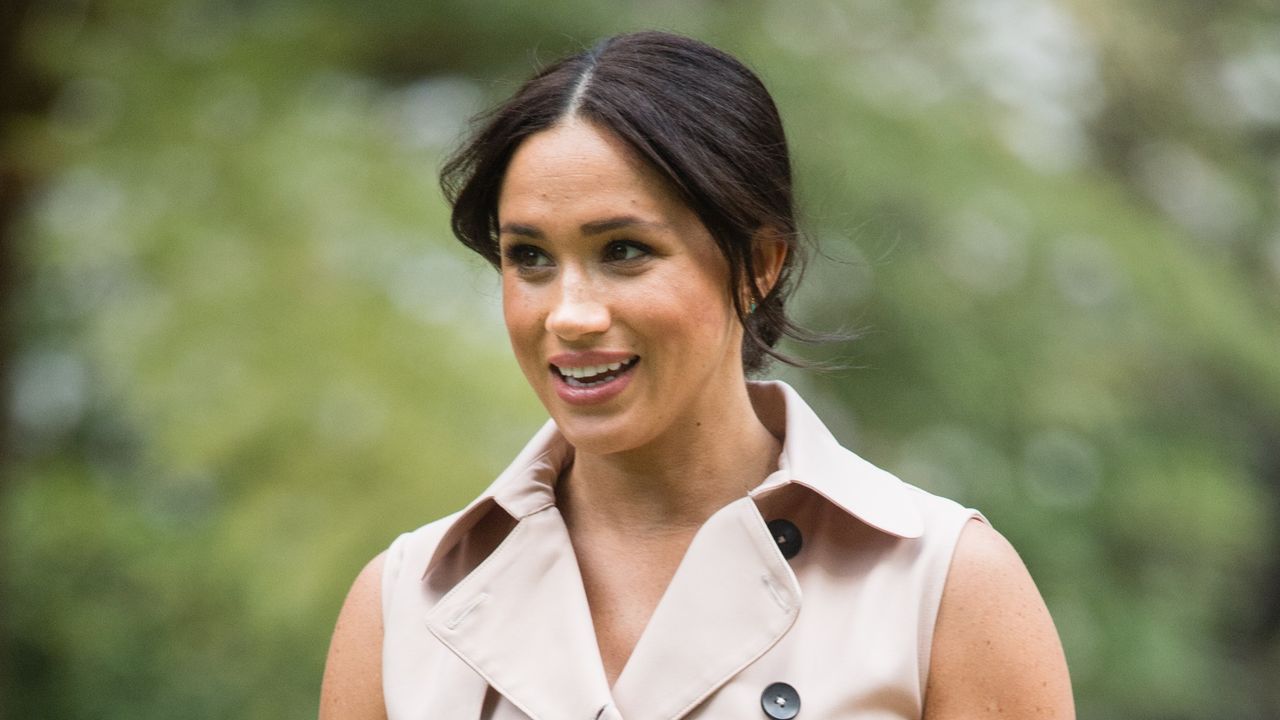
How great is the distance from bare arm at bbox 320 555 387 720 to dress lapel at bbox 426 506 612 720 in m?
0.19

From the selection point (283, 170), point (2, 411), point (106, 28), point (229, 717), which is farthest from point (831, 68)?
point (229, 717)

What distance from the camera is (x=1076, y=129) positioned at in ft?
35.8

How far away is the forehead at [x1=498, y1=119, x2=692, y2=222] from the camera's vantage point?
3.03 meters

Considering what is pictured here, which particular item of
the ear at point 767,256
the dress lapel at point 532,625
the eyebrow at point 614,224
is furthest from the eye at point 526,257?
the dress lapel at point 532,625

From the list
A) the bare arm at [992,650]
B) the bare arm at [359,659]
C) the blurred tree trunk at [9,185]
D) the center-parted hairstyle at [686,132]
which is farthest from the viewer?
the blurred tree trunk at [9,185]

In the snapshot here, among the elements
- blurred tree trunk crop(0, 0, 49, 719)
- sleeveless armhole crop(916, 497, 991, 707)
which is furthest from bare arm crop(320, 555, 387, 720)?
blurred tree trunk crop(0, 0, 49, 719)

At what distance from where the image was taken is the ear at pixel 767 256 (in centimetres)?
318

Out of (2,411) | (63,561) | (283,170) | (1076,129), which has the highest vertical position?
(283,170)

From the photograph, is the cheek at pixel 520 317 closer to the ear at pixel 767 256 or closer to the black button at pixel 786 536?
the ear at pixel 767 256

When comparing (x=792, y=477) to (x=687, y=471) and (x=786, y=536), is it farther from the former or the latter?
(x=687, y=471)

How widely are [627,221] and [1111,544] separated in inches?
310

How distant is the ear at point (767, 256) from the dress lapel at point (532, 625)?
1.83ft

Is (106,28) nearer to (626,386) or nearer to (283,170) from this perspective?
(283,170)

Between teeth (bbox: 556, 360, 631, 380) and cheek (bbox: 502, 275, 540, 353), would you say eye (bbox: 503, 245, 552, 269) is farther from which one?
teeth (bbox: 556, 360, 631, 380)
